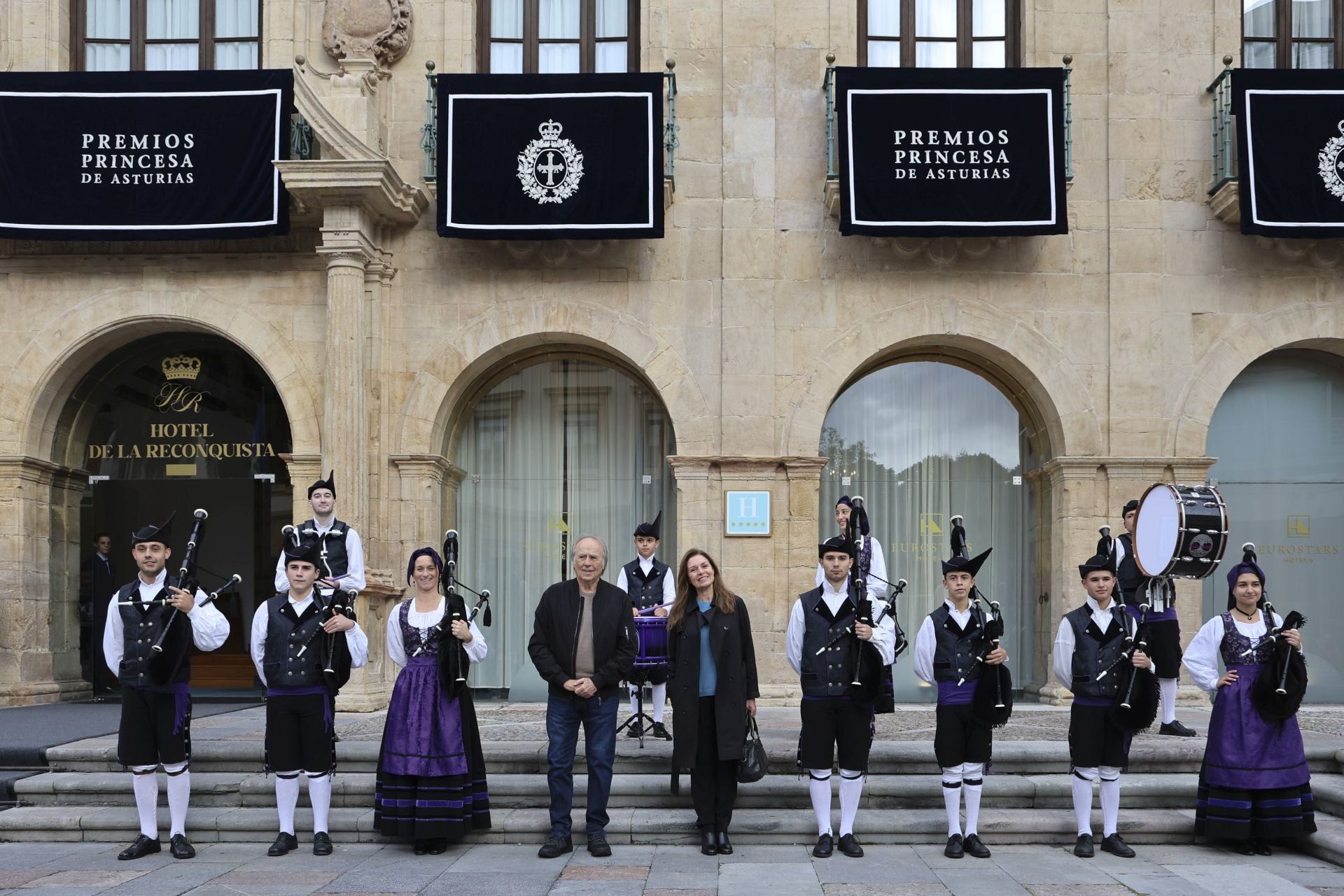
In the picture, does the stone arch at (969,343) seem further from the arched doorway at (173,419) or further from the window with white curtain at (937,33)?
the arched doorway at (173,419)

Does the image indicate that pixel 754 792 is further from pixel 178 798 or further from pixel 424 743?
pixel 178 798

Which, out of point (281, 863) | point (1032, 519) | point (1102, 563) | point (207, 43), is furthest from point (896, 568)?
point (207, 43)

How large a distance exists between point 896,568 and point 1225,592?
371 cm

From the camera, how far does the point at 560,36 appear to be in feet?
52.4

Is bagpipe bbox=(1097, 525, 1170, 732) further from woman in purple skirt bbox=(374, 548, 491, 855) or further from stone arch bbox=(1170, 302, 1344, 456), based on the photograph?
stone arch bbox=(1170, 302, 1344, 456)

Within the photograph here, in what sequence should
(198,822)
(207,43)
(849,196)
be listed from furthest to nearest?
(207,43) → (849,196) → (198,822)

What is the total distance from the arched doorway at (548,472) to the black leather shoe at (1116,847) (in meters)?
7.56

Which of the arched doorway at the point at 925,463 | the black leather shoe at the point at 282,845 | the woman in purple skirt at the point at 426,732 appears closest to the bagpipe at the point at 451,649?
the woman in purple skirt at the point at 426,732

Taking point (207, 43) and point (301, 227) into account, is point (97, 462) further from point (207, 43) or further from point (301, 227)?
point (207, 43)

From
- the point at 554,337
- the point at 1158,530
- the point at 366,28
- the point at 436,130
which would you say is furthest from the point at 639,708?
the point at 366,28

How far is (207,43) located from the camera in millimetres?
15969

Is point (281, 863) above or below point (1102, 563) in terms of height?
below

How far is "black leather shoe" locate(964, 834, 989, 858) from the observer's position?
9195 millimetres

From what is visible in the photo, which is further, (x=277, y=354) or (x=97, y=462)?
(x=97, y=462)
